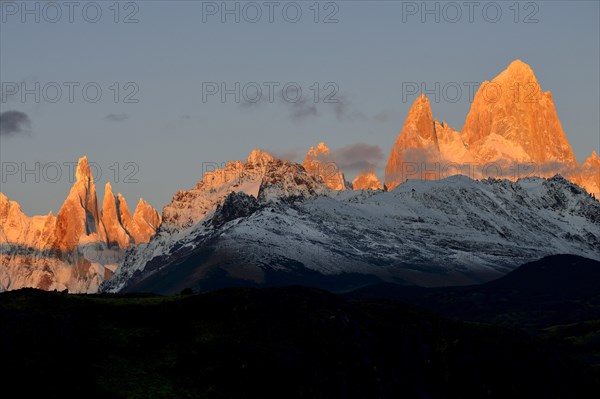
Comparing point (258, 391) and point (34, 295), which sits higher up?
point (34, 295)

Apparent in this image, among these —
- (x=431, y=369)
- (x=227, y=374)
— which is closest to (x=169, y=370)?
(x=227, y=374)

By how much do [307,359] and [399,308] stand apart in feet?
92.0

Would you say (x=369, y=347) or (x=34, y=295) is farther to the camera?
(x=369, y=347)

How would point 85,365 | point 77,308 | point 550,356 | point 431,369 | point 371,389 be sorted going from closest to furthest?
point 85,365, point 77,308, point 371,389, point 431,369, point 550,356

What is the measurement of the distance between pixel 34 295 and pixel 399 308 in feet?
156

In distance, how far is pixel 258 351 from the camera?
4936 inches

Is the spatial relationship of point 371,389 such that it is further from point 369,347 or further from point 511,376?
point 511,376

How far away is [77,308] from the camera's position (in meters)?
126

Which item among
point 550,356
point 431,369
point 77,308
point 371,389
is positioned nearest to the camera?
point 77,308

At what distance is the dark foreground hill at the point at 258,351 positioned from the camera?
11406 cm

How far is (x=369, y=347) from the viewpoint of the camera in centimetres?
13975

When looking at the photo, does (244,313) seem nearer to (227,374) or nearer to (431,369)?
(227,374)

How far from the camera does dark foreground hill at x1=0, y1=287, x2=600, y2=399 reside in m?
114

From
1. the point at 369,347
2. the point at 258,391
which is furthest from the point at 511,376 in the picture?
the point at 258,391
